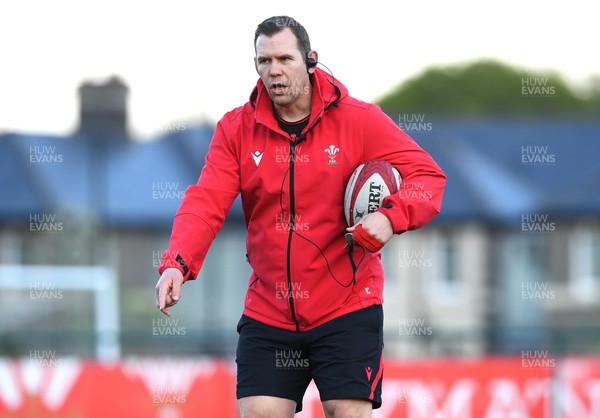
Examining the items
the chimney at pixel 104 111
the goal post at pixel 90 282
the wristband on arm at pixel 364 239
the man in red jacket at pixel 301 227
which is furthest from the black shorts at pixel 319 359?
the chimney at pixel 104 111

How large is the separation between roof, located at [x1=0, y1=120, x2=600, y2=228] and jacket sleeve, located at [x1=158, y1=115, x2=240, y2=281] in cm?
2772

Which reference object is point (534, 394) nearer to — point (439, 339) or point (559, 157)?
point (439, 339)

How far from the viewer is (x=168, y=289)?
17.1ft

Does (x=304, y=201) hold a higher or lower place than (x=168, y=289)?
higher

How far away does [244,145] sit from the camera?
5.67 m

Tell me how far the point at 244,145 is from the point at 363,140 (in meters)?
0.58

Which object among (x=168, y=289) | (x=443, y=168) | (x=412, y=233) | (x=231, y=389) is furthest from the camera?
(x=443, y=168)

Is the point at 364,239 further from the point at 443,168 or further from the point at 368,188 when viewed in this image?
the point at 443,168

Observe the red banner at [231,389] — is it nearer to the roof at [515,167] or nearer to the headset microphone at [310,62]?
the headset microphone at [310,62]

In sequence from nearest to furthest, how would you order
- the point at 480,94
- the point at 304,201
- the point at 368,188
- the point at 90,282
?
the point at 368,188
the point at 304,201
the point at 90,282
the point at 480,94

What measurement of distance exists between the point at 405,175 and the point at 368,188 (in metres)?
0.23

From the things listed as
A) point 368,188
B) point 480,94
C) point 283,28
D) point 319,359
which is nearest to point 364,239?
point 368,188

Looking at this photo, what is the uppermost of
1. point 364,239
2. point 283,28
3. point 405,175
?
point 283,28

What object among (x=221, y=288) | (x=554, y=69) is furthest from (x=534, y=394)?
(x=554, y=69)
